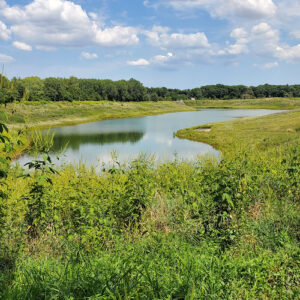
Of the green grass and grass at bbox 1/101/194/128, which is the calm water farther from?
the green grass

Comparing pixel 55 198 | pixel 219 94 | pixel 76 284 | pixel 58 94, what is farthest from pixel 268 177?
pixel 219 94

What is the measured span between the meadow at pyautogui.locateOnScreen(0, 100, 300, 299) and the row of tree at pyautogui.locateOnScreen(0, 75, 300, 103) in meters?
2.82

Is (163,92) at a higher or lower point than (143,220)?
higher

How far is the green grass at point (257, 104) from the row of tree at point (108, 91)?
77.2 ft

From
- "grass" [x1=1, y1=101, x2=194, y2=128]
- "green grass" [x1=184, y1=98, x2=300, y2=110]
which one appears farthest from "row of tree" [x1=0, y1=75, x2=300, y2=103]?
"green grass" [x1=184, y1=98, x2=300, y2=110]

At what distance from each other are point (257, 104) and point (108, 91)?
72.1 metres

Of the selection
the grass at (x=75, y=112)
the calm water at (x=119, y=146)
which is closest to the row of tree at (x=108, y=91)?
the calm water at (x=119, y=146)

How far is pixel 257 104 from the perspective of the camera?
136500 mm

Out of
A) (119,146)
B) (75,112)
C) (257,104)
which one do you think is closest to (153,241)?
(119,146)

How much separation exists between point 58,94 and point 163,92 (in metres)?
99.7

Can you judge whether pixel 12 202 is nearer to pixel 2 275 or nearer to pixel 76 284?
pixel 2 275

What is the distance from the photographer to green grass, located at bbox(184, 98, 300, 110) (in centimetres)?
11681

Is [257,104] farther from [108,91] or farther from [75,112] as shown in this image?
[75,112]

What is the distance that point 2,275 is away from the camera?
4.39 m
